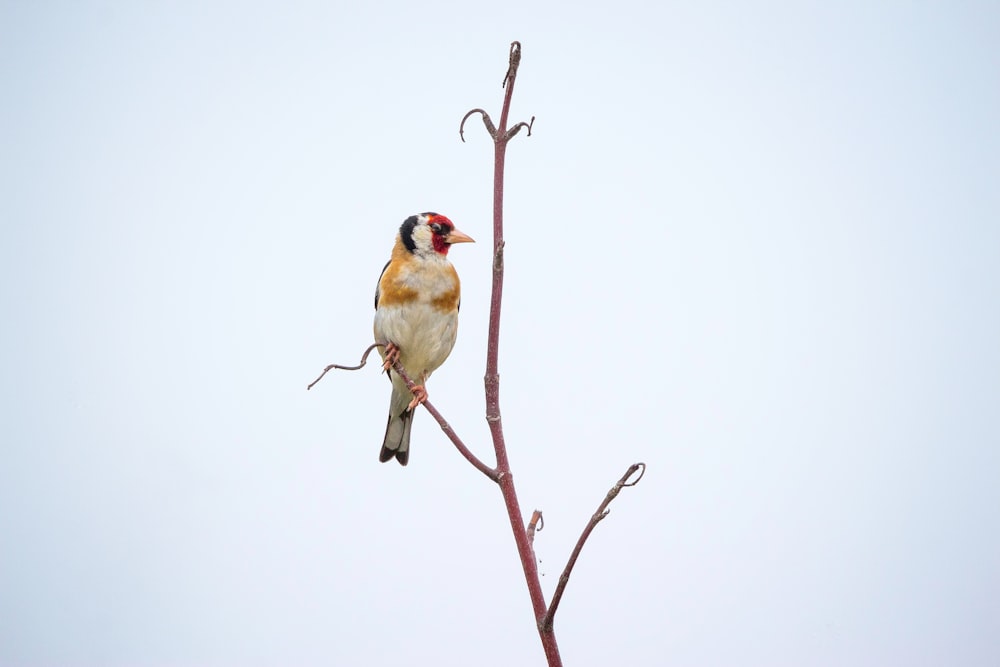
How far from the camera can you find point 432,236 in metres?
4.09

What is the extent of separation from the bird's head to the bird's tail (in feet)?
2.69

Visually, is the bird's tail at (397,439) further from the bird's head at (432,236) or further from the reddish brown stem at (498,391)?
the reddish brown stem at (498,391)

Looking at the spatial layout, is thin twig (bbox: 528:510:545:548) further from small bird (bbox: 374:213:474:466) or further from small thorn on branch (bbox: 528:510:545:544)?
small bird (bbox: 374:213:474:466)

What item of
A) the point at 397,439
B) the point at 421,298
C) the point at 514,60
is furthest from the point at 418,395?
the point at 397,439

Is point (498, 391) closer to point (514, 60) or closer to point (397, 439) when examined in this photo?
point (514, 60)

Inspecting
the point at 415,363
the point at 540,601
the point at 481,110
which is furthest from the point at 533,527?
the point at 415,363

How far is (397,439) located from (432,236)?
41.8 inches

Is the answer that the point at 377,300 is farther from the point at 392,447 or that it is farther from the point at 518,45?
the point at 518,45

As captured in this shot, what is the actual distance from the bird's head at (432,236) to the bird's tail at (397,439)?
820 mm

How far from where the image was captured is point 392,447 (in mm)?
4383

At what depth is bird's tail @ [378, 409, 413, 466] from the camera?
4.37 metres

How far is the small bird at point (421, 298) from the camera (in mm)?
4074

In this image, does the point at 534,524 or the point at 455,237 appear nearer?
the point at 534,524

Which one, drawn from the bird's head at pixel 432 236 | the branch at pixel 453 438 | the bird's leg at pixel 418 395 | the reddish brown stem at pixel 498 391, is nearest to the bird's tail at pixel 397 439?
the bird's leg at pixel 418 395
